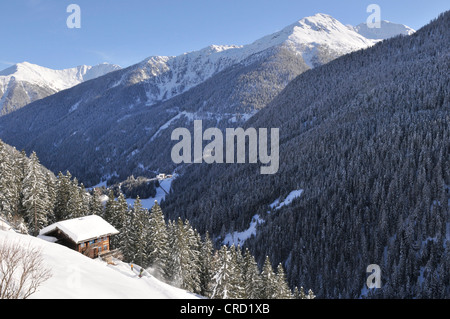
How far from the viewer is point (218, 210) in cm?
10644

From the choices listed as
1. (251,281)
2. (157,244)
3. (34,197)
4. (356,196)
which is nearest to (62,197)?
(34,197)

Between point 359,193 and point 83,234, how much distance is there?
7934cm

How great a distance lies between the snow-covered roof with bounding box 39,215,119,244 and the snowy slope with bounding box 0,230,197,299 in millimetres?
7204

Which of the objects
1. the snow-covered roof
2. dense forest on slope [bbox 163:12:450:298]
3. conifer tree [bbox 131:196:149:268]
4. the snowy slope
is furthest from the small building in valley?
dense forest on slope [bbox 163:12:450:298]

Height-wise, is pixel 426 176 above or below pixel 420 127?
below

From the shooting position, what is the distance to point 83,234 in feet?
119

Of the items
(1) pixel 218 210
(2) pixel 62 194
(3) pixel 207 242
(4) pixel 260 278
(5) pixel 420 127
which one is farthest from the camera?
(1) pixel 218 210

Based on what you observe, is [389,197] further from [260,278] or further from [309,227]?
[260,278]

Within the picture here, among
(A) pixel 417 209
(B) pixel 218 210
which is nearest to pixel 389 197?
(A) pixel 417 209

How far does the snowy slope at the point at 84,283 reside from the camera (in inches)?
715

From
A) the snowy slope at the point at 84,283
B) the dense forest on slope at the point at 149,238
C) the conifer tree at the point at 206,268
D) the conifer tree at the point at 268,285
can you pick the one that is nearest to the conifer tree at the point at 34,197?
the dense forest on slope at the point at 149,238

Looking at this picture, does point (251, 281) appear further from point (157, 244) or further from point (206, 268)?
point (157, 244)
